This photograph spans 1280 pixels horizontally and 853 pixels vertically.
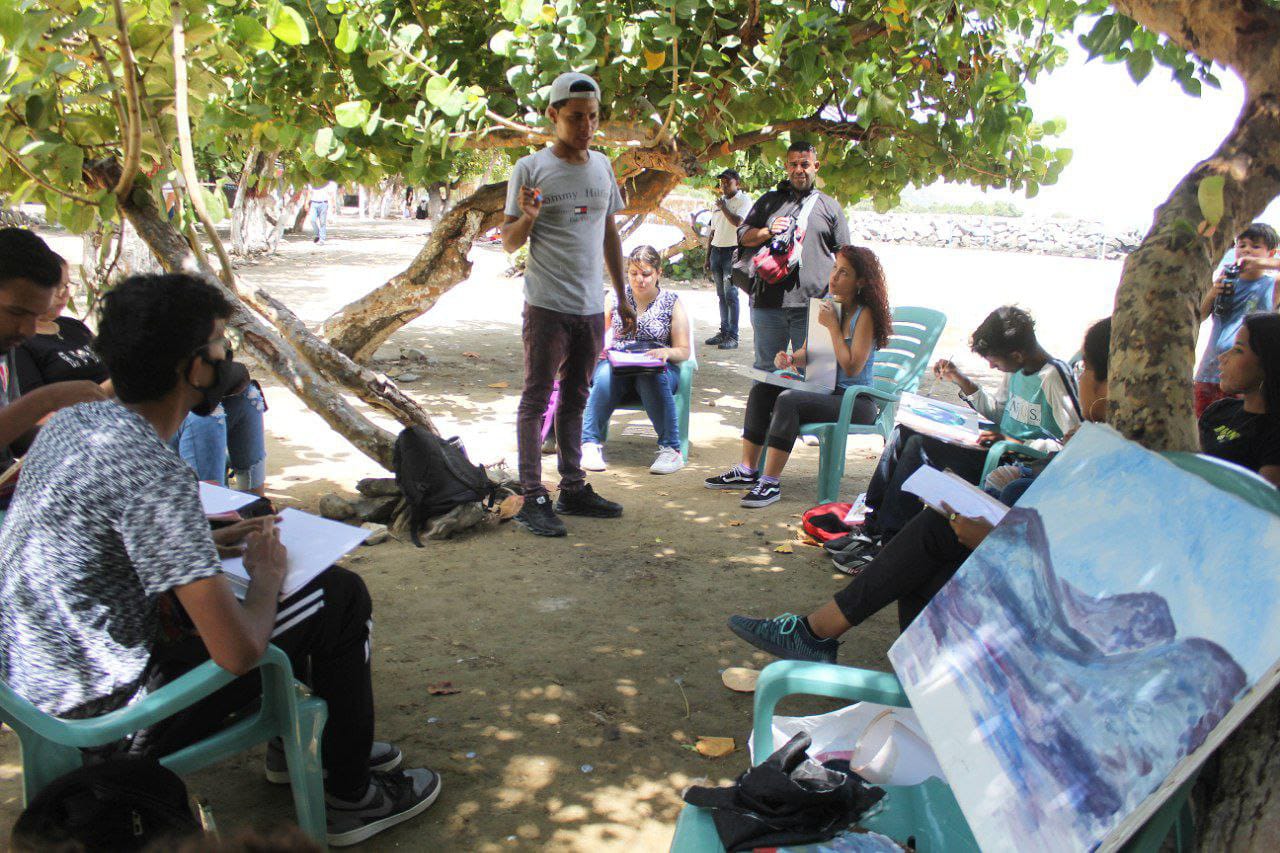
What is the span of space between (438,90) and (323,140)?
2.79 feet

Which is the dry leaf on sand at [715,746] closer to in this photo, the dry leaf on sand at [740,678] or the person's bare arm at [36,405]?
the dry leaf on sand at [740,678]

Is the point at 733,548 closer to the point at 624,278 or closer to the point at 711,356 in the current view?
the point at 624,278

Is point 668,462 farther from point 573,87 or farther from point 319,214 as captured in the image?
point 319,214

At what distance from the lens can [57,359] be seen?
145 inches

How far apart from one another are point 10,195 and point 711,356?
25.5 ft

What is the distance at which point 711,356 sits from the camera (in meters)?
11.1

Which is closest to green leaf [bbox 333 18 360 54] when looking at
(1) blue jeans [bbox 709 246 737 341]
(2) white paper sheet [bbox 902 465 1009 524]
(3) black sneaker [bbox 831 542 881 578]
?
(3) black sneaker [bbox 831 542 881 578]

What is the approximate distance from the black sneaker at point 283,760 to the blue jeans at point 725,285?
30.0ft

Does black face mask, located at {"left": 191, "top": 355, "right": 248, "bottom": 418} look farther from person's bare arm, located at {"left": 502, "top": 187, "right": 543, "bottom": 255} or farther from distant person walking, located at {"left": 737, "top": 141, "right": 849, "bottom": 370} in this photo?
distant person walking, located at {"left": 737, "top": 141, "right": 849, "bottom": 370}

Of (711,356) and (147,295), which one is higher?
(147,295)

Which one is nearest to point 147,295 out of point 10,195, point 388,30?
point 10,195

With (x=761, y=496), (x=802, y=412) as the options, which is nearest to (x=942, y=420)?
(x=802, y=412)

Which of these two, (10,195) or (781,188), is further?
(781,188)

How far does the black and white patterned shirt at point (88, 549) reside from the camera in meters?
1.98
